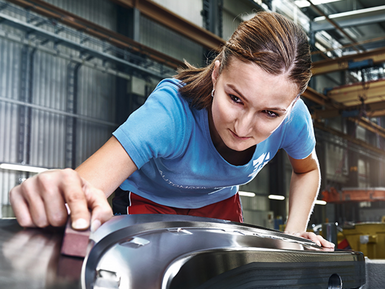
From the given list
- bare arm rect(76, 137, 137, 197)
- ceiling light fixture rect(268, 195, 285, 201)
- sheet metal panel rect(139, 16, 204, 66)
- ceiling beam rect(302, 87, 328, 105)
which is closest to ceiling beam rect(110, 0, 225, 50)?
sheet metal panel rect(139, 16, 204, 66)

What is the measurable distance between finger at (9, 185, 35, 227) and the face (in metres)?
0.43

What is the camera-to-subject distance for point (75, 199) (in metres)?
Answer: 0.31

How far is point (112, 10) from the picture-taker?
6.23 metres

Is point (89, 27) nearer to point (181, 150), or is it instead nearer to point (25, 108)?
point (25, 108)

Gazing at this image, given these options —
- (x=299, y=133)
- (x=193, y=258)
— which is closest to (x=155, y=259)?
(x=193, y=258)

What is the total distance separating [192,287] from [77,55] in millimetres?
5853

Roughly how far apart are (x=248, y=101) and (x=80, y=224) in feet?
1.50

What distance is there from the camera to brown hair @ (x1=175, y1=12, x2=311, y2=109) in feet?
2.34

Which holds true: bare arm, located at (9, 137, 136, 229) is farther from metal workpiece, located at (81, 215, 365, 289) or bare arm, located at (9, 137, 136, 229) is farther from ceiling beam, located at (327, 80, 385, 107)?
ceiling beam, located at (327, 80, 385, 107)

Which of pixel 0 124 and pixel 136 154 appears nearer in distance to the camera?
pixel 136 154

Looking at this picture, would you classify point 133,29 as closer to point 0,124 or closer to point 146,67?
point 146,67

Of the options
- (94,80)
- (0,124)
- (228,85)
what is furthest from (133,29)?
(228,85)

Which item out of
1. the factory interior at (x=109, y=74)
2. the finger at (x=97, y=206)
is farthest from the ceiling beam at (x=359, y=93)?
the finger at (x=97, y=206)

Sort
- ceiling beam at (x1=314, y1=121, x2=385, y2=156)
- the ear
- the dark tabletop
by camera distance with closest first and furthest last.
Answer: the dark tabletop < the ear < ceiling beam at (x1=314, y1=121, x2=385, y2=156)
